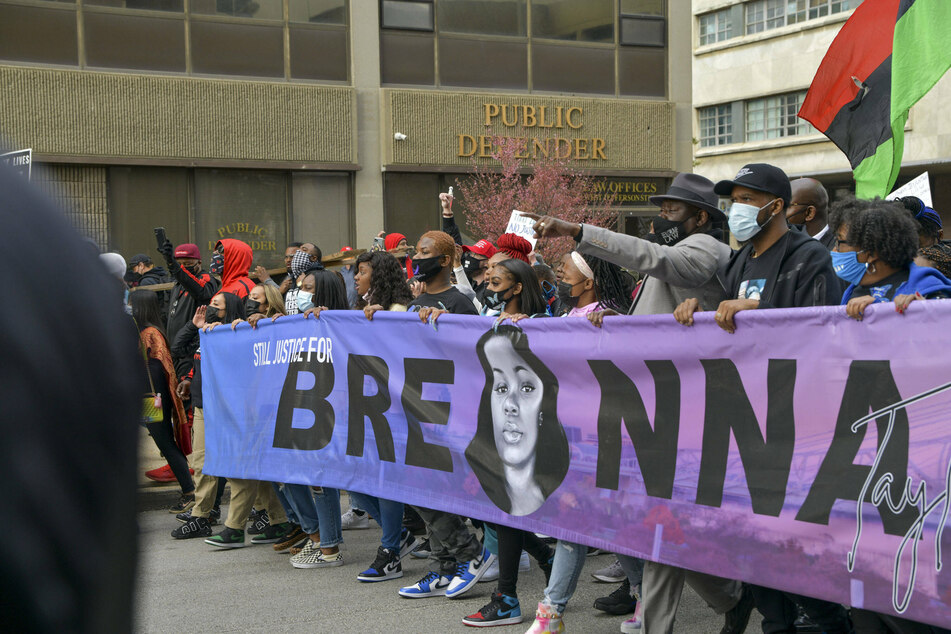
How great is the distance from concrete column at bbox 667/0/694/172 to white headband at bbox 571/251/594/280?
19.3 m

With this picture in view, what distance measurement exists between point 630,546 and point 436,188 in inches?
729

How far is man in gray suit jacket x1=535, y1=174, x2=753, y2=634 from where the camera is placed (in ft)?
14.3

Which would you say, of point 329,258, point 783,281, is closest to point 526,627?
point 783,281

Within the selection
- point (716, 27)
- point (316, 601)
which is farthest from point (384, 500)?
point (716, 27)

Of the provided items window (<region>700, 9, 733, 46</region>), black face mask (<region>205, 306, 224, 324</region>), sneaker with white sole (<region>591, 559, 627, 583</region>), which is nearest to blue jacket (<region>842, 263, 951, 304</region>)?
sneaker with white sole (<region>591, 559, 627, 583</region>)

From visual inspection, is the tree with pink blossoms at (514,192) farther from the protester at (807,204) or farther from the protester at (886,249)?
the protester at (886,249)

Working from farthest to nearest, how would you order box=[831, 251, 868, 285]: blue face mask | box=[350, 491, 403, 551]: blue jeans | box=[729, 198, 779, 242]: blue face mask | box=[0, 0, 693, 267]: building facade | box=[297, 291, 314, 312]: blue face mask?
1. box=[0, 0, 693, 267]: building facade
2. box=[297, 291, 314, 312]: blue face mask
3. box=[350, 491, 403, 551]: blue jeans
4. box=[831, 251, 868, 285]: blue face mask
5. box=[729, 198, 779, 242]: blue face mask

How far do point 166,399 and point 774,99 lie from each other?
28195 millimetres

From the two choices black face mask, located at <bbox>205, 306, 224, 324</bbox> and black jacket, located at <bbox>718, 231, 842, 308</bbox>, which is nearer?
black jacket, located at <bbox>718, 231, 842, 308</bbox>

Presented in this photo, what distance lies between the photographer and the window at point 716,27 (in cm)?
3397

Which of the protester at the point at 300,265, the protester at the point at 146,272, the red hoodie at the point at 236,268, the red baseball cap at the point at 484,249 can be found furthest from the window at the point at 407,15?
the red baseball cap at the point at 484,249

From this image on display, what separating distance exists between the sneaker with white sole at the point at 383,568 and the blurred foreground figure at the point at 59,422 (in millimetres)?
5795

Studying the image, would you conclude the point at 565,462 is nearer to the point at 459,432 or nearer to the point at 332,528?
the point at 459,432

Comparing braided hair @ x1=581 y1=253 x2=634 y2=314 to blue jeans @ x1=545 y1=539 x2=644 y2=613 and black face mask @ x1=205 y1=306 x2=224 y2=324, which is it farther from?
black face mask @ x1=205 y1=306 x2=224 y2=324
